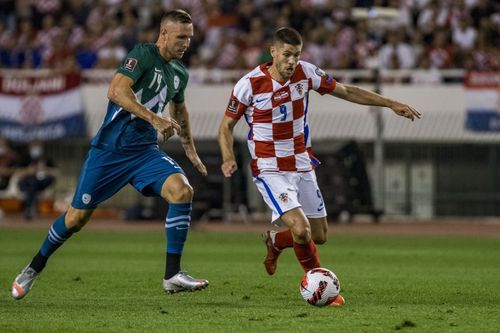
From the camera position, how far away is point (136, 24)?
2725cm

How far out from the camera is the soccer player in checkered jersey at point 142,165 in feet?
34.9

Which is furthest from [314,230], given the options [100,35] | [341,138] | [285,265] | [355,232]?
[100,35]

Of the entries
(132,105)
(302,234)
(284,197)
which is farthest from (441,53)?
(132,105)

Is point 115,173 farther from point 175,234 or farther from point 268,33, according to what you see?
point 268,33

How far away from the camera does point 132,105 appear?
403 inches

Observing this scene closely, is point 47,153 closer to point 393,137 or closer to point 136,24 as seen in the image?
point 136,24

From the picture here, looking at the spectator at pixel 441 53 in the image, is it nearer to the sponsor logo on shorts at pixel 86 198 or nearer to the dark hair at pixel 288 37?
the dark hair at pixel 288 37

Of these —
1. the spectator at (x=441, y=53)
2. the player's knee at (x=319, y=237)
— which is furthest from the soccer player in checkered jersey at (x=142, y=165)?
the spectator at (x=441, y=53)

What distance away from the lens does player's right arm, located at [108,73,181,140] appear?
991cm

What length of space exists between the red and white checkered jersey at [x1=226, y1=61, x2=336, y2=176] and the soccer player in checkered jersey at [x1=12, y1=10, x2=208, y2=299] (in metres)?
0.68

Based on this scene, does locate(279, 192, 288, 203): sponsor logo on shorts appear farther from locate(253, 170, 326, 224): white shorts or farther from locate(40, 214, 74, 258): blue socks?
locate(40, 214, 74, 258): blue socks

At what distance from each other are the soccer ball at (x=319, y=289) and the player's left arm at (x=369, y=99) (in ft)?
5.54

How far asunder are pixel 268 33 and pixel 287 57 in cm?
Answer: 1618

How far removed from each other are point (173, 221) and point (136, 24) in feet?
56.0
